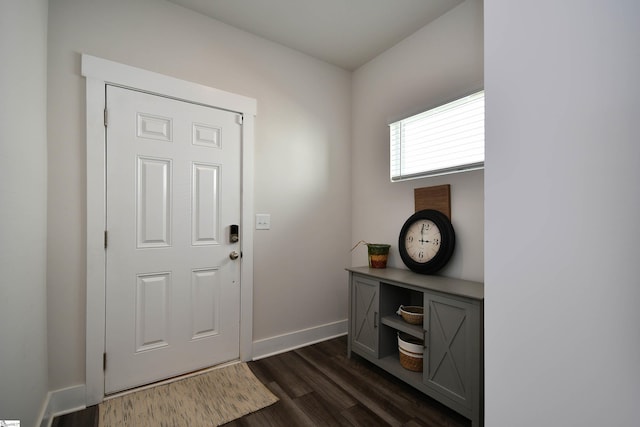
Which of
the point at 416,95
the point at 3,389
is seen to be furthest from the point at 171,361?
the point at 416,95

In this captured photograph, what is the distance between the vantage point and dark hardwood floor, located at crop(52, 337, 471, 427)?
5.48 feet

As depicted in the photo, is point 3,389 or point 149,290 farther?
point 149,290

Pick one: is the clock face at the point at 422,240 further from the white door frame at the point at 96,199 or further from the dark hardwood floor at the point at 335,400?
the white door frame at the point at 96,199

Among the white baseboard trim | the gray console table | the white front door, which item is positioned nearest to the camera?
the gray console table

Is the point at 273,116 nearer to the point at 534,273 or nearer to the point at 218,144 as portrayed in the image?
the point at 218,144

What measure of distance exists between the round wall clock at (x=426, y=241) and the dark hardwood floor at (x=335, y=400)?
86cm

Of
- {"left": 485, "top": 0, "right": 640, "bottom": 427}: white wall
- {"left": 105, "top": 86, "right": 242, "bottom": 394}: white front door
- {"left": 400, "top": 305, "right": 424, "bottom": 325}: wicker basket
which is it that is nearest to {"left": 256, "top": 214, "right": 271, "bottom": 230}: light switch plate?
{"left": 105, "top": 86, "right": 242, "bottom": 394}: white front door

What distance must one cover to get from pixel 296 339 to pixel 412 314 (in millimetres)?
1160

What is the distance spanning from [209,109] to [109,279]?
1378 millimetres

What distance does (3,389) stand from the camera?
1.07 meters

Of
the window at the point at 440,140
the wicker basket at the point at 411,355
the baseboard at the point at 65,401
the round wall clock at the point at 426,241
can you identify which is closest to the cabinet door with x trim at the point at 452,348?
the wicker basket at the point at 411,355

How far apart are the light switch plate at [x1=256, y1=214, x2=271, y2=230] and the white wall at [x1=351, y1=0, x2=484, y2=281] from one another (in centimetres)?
96

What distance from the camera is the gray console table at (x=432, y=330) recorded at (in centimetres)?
157

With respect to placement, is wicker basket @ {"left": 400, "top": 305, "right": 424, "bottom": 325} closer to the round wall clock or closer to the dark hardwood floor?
the round wall clock
